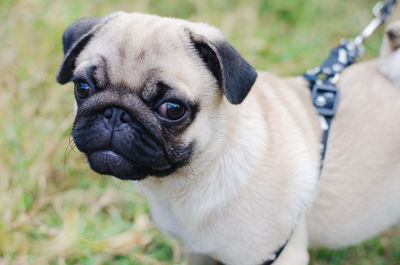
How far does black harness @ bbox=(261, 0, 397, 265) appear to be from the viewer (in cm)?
291

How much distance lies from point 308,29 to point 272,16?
529mm

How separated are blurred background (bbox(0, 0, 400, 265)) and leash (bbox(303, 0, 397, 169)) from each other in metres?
1.37

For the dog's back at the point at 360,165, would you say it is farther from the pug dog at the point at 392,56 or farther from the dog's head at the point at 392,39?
the dog's head at the point at 392,39

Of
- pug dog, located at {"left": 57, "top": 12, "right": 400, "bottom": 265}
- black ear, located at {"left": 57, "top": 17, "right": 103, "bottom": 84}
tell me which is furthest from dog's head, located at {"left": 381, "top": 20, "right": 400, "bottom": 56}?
black ear, located at {"left": 57, "top": 17, "right": 103, "bottom": 84}

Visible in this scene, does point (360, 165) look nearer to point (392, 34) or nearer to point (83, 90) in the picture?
point (392, 34)

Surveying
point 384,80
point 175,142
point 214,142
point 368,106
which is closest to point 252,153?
point 214,142

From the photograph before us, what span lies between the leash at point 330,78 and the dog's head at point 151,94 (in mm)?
893

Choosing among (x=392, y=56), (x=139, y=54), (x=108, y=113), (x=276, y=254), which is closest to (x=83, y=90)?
(x=108, y=113)

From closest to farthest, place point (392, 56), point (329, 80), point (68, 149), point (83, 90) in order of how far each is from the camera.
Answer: point (83, 90)
point (392, 56)
point (329, 80)
point (68, 149)

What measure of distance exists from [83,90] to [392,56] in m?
2.13

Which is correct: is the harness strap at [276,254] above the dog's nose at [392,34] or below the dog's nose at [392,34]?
below

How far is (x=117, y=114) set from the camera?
85.4 inches

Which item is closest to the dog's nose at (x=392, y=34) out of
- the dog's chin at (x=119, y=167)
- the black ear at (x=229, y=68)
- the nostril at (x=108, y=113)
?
the black ear at (x=229, y=68)

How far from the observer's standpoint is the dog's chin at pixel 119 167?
220 cm
